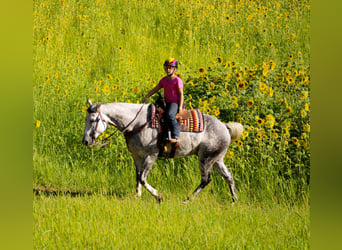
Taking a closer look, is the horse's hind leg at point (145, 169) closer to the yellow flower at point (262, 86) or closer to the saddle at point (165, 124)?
the saddle at point (165, 124)

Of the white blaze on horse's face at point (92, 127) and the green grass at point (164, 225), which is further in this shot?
the white blaze on horse's face at point (92, 127)

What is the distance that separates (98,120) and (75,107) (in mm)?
2081

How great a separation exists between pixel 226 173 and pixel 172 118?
3.65 feet

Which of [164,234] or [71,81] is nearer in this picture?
[164,234]

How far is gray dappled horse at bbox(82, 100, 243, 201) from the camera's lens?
16.0 feet

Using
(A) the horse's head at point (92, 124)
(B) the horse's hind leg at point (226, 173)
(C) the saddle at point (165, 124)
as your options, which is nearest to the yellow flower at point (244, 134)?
(B) the horse's hind leg at point (226, 173)

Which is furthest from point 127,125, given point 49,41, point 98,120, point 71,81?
point 49,41

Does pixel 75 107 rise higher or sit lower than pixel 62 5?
lower

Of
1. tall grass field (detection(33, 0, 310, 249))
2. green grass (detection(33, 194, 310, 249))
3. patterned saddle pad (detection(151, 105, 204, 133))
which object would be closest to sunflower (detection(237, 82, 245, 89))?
tall grass field (detection(33, 0, 310, 249))

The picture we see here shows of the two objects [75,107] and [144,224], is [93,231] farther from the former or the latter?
[75,107]

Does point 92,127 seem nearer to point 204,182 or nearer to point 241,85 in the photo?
point 204,182

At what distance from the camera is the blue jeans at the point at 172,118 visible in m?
4.74

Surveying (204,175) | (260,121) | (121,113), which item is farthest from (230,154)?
(121,113)

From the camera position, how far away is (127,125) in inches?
195
